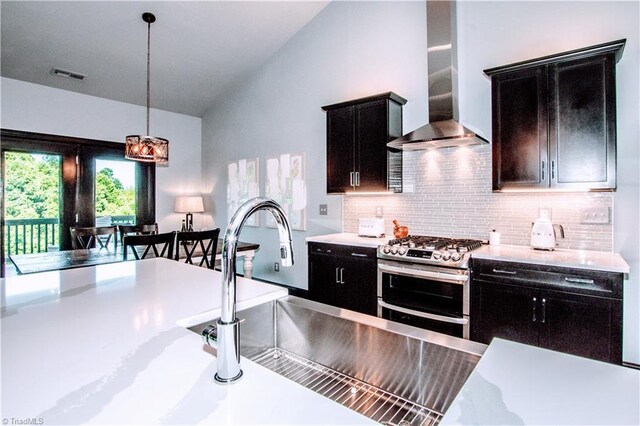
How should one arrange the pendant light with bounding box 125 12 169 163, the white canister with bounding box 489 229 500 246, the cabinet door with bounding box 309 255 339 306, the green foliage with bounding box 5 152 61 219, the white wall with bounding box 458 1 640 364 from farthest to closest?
the green foliage with bounding box 5 152 61 219
the cabinet door with bounding box 309 255 339 306
the pendant light with bounding box 125 12 169 163
the white canister with bounding box 489 229 500 246
the white wall with bounding box 458 1 640 364

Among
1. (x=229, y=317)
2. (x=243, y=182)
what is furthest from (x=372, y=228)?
(x=229, y=317)

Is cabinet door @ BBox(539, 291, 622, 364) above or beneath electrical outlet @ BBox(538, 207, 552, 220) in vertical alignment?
beneath

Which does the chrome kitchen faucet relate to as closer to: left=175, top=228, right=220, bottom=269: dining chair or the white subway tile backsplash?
left=175, top=228, right=220, bottom=269: dining chair

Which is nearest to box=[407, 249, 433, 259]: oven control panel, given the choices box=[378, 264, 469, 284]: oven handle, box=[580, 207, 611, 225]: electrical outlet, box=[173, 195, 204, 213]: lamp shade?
box=[378, 264, 469, 284]: oven handle

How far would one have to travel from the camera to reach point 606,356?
6.68ft

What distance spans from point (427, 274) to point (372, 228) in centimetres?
95

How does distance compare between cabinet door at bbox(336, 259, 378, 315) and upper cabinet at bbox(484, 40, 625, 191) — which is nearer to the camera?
upper cabinet at bbox(484, 40, 625, 191)

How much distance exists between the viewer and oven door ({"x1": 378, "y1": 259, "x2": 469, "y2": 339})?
2.53 m

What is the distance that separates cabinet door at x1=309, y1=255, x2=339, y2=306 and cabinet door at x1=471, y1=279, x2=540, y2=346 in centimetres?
128

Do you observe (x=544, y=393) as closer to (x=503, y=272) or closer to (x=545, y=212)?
(x=503, y=272)

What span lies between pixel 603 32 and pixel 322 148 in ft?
9.10

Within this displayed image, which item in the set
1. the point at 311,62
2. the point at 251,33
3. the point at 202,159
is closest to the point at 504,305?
the point at 311,62

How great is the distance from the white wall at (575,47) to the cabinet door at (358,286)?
168 centimetres

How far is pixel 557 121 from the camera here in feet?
7.94
